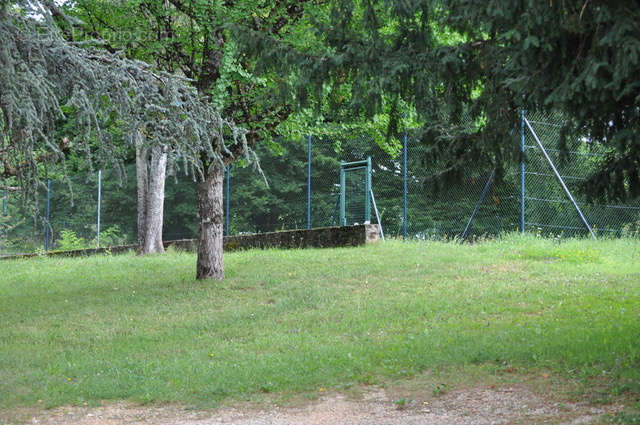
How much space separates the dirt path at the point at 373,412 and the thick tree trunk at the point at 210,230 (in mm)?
6305

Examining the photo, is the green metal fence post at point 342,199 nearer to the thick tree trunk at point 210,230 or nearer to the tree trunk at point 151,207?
the thick tree trunk at point 210,230

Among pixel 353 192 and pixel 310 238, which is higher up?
pixel 353 192

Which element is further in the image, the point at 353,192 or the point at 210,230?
the point at 353,192

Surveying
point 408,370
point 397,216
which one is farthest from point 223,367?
point 397,216

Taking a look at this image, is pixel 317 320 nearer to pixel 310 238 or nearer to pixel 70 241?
pixel 310 238

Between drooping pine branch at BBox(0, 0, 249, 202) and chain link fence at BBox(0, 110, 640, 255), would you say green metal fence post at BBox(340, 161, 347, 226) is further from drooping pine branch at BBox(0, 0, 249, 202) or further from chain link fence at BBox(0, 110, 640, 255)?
drooping pine branch at BBox(0, 0, 249, 202)

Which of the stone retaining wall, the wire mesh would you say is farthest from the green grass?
the stone retaining wall

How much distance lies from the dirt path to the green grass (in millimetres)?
357

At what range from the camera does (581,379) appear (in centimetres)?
629

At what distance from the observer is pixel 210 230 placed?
1285cm

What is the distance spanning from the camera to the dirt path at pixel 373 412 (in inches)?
223

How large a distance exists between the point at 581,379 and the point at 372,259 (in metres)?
7.36

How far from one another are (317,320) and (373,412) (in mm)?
3620

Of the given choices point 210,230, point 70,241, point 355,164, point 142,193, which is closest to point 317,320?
point 210,230
